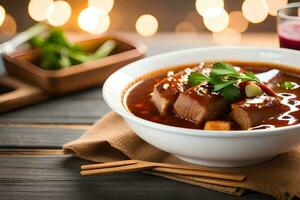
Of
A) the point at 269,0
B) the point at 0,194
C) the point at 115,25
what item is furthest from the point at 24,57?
the point at 269,0

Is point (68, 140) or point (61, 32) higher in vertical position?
point (61, 32)

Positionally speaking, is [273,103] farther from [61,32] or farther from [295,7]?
[61,32]

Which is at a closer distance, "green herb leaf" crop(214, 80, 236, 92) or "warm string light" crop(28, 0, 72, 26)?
"green herb leaf" crop(214, 80, 236, 92)

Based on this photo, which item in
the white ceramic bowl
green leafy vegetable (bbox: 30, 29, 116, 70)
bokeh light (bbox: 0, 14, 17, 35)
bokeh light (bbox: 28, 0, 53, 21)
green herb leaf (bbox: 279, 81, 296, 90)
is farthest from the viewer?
bokeh light (bbox: 28, 0, 53, 21)


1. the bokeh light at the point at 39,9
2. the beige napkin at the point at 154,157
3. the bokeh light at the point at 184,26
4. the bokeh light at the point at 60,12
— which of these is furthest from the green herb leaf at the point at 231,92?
the bokeh light at the point at 39,9

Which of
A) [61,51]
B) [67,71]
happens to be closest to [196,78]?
[67,71]

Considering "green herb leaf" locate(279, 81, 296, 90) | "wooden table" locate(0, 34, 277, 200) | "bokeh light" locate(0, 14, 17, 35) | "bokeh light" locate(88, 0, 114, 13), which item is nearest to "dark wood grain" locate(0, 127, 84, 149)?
"wooden table" locate(0, 34, 277, 200)

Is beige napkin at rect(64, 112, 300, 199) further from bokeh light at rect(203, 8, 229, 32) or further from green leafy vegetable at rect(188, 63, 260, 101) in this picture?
bokeh light at rect(203, 8, 229, 32)
